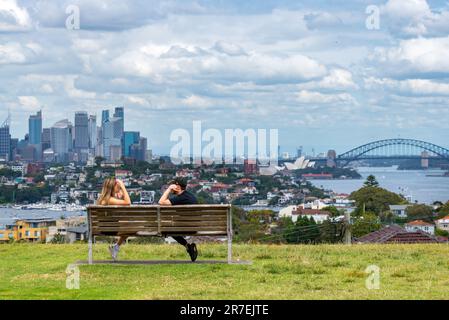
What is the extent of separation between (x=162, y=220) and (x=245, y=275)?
1.30 metres

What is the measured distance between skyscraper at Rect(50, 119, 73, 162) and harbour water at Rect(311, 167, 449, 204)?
27.9 metres

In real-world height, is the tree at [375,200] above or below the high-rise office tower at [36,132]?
below

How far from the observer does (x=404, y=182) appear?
114m

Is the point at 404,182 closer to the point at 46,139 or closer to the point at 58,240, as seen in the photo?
the point at 46,139

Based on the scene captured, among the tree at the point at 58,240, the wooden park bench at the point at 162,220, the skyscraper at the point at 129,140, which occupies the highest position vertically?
the skyscraper at the point at 129,140

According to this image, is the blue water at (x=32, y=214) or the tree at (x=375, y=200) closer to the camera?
the blue water at (x=32, y=214)

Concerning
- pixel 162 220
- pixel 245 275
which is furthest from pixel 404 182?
pixel 245 275

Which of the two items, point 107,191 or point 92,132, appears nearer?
point 107,191

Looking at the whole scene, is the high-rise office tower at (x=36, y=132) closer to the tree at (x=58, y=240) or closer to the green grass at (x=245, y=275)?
the tree at (x=58, y=240)

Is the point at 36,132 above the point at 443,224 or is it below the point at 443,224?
above

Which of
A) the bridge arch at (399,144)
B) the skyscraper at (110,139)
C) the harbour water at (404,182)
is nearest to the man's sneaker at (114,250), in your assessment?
the skyscraper at (110,139)

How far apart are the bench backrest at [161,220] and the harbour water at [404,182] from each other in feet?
262

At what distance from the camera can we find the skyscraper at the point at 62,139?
246 feet

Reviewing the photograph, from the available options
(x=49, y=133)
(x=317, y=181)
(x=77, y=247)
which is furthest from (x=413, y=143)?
(x=77, y=247)
